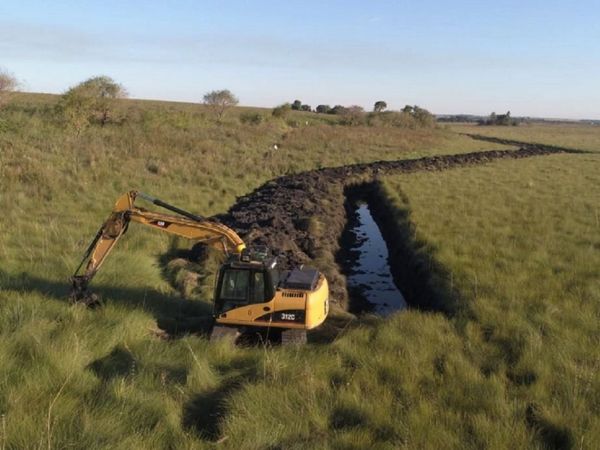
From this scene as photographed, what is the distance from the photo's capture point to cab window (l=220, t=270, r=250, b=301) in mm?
8836

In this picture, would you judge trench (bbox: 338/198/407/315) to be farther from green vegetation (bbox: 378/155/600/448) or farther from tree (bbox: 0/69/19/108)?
tree (bbox: 0/69/19/108)

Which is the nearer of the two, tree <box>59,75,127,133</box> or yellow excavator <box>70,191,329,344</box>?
yellow excavator <box>70,191,329,344</box>

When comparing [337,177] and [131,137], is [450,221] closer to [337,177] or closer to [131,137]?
[337,177]

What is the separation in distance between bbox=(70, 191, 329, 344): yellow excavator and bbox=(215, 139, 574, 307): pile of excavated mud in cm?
346

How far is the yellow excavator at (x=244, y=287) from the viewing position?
8586 mm

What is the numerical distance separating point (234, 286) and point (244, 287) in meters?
0.18

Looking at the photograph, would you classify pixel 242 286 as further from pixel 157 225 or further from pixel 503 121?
pixel 503 121

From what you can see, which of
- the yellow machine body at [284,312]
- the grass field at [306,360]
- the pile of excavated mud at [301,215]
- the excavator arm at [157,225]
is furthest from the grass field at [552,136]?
the excavator arm at [157,225]

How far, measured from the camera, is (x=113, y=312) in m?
8.83

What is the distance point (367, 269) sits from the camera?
15.8 meters

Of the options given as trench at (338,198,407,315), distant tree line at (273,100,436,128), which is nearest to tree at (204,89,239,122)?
distant tree line at (273,100,436,128)

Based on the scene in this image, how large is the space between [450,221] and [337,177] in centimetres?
1185

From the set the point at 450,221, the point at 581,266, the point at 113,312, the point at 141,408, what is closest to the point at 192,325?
the point at 113,312

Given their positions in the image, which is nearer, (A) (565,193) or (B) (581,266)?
(B) (581,266)
